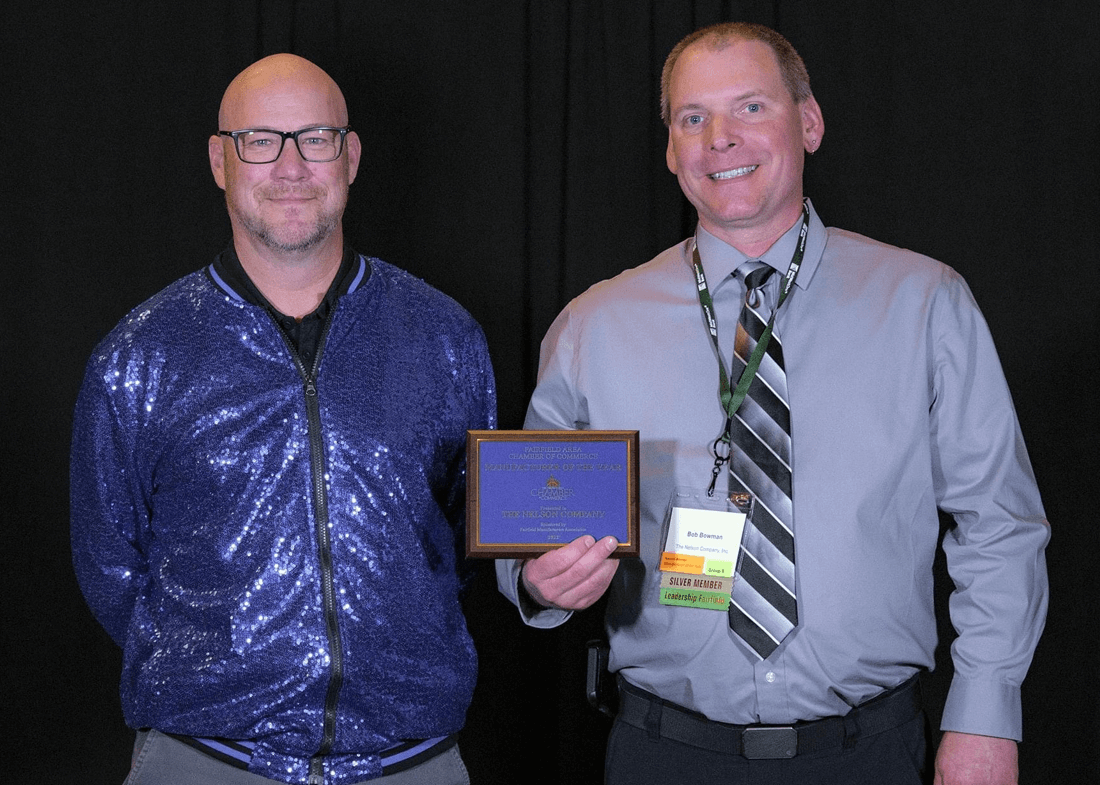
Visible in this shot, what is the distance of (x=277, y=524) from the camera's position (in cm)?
217

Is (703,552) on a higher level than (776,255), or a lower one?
lower

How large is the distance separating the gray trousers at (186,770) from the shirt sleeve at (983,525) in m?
0.99

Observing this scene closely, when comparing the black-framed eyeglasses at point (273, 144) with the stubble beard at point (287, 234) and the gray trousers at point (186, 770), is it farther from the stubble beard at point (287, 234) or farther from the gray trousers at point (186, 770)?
the gray trousers at point (186, 770)

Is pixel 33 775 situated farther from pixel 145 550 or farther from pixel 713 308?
pixel 713 308

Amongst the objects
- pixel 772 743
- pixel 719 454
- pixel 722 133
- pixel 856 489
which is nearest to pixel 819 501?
pixel 856 489

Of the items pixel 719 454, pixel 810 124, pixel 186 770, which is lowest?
pixel 186 770

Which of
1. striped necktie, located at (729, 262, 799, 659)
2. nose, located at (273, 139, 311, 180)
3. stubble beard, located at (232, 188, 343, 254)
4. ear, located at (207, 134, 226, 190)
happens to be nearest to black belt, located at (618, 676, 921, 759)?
striped necktie, located at (729, 262, 799, 659)

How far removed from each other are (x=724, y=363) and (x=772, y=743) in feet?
2.26

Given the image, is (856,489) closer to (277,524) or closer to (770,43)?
(770,43)

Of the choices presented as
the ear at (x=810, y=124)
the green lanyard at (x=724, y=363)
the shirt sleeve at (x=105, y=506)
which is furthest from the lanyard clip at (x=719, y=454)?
the shirt sleeve at (x=105, y=506)

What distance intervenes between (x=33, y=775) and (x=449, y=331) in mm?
2014

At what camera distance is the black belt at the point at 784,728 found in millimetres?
2031

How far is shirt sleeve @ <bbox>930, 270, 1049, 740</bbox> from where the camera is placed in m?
2.03

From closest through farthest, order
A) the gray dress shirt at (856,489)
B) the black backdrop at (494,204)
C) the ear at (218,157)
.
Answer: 1. the gray dress shirt at (856,489)
2. the ear at (218,157)
3. the black backdrop at (494,204)
